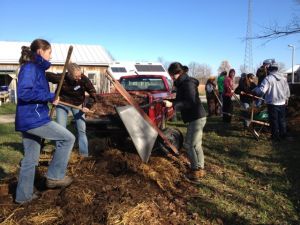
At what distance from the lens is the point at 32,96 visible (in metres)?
4.24

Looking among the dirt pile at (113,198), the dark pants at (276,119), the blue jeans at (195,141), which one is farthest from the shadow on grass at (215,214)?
the dark pants at (276,119)

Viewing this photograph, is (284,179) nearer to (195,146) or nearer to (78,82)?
(195,146)

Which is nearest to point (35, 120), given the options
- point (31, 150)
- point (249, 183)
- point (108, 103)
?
point (31, 150)

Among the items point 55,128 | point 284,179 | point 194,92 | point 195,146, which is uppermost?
point 194,92

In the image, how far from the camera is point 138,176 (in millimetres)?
5738

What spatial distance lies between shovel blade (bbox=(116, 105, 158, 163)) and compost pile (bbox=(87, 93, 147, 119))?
1814 mm

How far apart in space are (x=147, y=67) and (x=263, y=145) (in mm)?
21418

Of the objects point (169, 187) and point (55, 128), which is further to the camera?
point (169, 187)

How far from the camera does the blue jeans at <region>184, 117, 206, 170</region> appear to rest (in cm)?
610

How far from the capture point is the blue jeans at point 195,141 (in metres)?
6.10

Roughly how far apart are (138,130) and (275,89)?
4.25 meters

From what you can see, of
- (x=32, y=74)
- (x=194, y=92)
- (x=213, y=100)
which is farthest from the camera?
(x=213, y=100)

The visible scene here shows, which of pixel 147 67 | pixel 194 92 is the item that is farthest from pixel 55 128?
pixel 147 67

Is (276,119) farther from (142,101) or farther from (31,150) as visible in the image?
(31,150)
